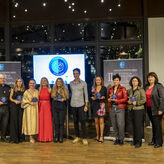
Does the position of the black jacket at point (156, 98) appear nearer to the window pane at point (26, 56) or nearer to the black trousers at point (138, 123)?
the black trousers at point (138, 123)

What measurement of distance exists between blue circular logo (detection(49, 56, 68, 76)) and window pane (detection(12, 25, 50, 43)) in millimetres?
1036

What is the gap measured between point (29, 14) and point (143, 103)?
4628mm

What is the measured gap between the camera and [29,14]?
23.6 ft

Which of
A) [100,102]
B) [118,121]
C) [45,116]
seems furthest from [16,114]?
[118,121]

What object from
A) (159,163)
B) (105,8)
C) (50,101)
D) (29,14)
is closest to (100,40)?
(105,8)

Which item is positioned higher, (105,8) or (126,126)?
(105,8)

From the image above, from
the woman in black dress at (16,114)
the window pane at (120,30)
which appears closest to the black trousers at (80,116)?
the woman in black dress at (16,114)

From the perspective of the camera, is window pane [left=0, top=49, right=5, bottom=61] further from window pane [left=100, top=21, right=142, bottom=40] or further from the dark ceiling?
Result: window pane [left=100, top=21, right=142, bottom=40]

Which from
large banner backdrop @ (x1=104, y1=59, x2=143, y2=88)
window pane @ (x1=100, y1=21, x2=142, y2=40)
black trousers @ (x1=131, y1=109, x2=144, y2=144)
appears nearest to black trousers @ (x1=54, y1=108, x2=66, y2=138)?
large banner backdrop @ (x1=104, y1=59, x2=143, y2=88)

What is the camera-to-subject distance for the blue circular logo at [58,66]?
21.4 feet

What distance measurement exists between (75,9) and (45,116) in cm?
365

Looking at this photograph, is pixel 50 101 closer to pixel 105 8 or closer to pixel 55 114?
pixel 55 114

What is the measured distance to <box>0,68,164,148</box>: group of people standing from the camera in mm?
4801

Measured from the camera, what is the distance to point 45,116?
5.14 meters
